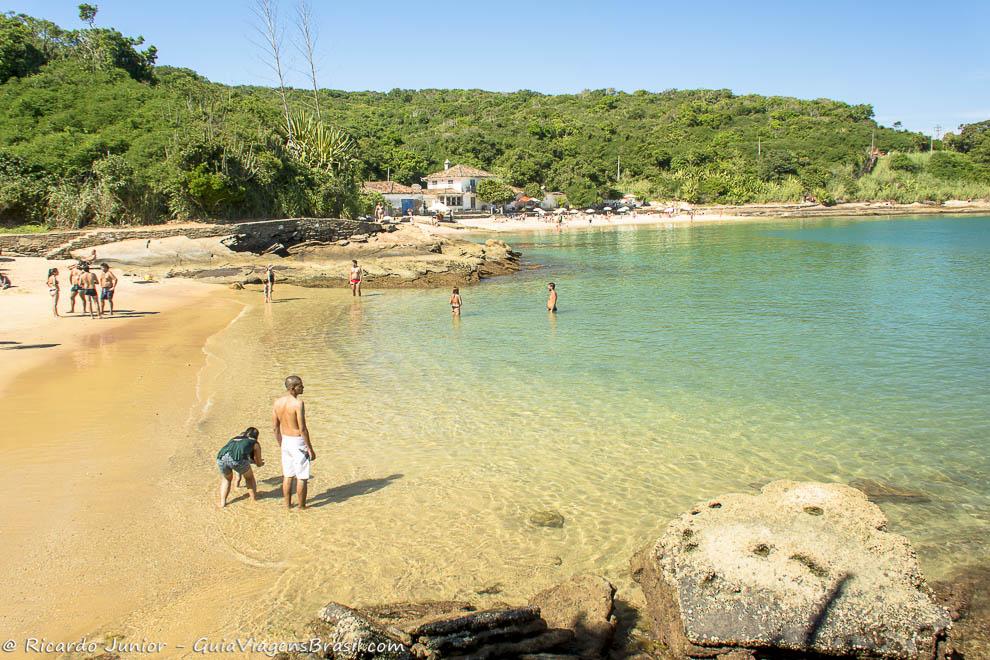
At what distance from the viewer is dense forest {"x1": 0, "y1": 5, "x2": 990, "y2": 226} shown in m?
28.7

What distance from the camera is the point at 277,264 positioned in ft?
98.2

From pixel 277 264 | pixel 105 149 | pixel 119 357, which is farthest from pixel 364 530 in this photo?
pixel 105 149

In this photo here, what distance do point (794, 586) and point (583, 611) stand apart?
1.55 metres

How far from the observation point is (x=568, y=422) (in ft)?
35.5

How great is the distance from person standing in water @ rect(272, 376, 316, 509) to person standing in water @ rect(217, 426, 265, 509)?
0.34 meters

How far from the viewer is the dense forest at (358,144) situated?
28703mm

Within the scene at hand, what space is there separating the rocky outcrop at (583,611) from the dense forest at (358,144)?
28.0 m

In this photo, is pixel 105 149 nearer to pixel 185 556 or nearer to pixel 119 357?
pixel 119 357

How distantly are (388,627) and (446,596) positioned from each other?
1.64 meters

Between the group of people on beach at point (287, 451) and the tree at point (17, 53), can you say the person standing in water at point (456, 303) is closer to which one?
the group of people on beach at point (287, 451)

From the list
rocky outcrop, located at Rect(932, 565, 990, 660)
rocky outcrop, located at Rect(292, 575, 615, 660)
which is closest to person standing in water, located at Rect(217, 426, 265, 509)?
rocky outcrop, located at Rect(292, 575, 615, 660)

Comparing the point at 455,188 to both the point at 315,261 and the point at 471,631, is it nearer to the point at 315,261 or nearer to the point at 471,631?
the point at 315,261

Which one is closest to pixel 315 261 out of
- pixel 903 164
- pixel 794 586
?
pixel 794 586

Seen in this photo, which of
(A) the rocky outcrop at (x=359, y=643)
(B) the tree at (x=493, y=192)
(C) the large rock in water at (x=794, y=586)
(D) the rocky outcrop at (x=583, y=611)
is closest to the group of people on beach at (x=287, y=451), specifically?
(D) the rocky outcrop at (x=583, y=611)
